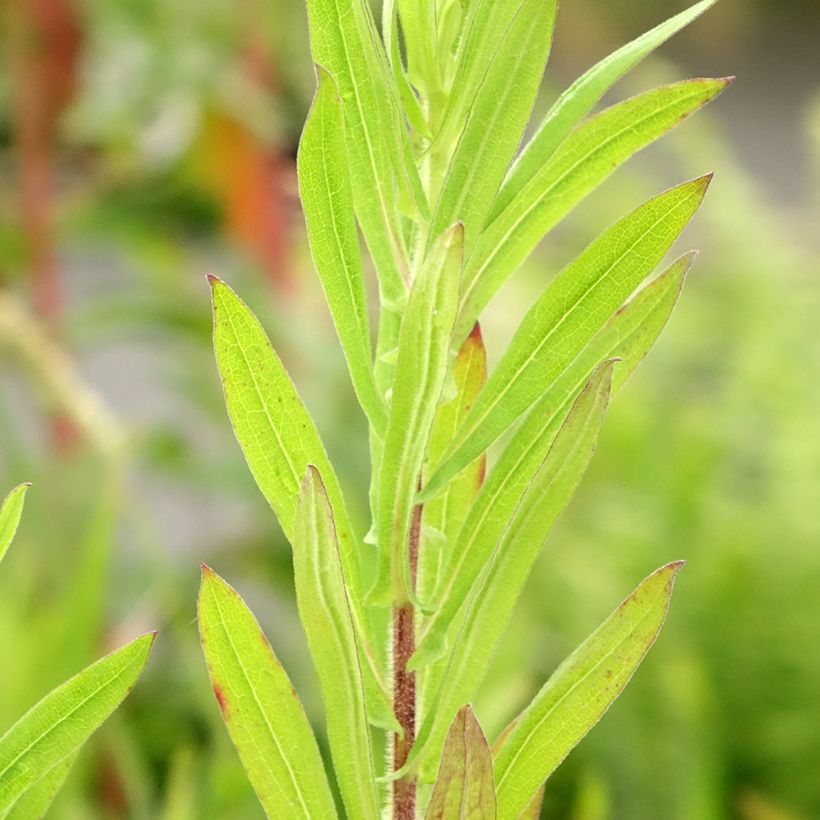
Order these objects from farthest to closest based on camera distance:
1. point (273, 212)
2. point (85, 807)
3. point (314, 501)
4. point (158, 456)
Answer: point (273, 212) < point (158, 456) < point (85, 807) < point (314, 501)

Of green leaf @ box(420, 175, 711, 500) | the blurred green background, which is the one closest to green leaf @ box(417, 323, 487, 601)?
green leaf @ box(420, 175, 711, 500)

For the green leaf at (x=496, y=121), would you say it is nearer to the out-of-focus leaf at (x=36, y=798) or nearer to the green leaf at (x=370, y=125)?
the green leaf at (x=370, y=125)

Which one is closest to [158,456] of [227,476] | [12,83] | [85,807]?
[227,476]

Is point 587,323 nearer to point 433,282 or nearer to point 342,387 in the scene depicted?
point 433,282

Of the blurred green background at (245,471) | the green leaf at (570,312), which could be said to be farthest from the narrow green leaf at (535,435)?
the blurred green background at (245,471)

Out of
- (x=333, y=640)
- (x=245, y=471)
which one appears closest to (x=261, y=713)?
(x=333, y=640)

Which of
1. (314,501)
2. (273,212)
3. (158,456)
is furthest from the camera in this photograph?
(273,212)
